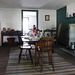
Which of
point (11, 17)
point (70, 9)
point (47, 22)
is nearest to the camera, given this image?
point (70, 9)

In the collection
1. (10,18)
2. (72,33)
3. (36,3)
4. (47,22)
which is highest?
(36,3)

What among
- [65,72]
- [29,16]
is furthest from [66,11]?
[29,16]

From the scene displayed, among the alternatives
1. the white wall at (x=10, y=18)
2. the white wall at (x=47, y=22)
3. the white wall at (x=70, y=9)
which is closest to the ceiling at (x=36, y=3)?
the white wall at (x=70, y=9)

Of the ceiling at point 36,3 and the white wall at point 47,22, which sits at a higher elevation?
the ceiling at point 36,3

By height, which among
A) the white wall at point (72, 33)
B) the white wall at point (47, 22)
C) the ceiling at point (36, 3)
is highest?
the ceiling at point (36, 3)

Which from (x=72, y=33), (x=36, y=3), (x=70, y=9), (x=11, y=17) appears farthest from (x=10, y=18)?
(x=72, y=33)

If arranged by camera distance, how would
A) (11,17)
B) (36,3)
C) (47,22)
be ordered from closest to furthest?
(36,3) → (11,17) → (47,22)

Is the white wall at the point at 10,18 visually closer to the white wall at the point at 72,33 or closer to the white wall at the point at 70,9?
the white wall at the point at 70,9

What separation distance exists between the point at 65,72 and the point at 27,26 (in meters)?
9.19

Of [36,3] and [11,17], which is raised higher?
[36,3]

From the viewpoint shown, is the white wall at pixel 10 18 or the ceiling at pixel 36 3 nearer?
the ceiling at pixel 36 3

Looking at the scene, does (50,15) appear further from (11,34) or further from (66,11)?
(11,34)

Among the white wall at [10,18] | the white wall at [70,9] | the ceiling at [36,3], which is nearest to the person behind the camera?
the ceiling at [36,3]

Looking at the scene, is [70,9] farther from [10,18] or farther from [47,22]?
[10,18]
